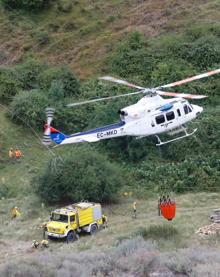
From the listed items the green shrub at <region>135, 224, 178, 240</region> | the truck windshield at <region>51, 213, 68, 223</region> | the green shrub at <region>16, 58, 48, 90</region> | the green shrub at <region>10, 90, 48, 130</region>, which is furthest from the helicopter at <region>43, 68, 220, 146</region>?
Result: the green shrub at <region>16, 58, 48, 90</region>

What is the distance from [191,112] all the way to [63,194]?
307 inches

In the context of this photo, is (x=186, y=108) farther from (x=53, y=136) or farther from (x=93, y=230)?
(x=93, y=230)

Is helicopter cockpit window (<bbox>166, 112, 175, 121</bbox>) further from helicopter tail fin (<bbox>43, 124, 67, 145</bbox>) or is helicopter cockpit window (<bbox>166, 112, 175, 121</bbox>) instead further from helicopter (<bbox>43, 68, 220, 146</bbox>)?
helicopter tail fin (<bbox>43, 124, 67, 145</bbox>)

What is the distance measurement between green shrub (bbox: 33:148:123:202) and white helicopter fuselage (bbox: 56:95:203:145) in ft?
4.32

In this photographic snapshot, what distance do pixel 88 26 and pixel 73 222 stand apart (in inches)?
1064

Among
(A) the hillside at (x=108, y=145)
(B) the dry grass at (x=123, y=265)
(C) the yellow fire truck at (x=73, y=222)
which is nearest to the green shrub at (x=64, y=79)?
(A) the hillside at (x=108, y=145)

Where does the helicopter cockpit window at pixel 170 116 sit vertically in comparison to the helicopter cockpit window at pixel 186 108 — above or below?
below

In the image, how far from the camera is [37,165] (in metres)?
33.2

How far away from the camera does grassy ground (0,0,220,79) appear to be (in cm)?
4531

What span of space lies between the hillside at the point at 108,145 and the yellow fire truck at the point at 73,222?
1.56ft

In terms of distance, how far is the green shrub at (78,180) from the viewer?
89.6 feet

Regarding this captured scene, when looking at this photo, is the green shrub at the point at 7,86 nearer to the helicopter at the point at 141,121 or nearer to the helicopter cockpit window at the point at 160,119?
the helicopter at the point at 141,121

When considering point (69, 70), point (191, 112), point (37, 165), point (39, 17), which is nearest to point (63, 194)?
point (37, 165)

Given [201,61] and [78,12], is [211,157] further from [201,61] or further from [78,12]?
[78,12]
